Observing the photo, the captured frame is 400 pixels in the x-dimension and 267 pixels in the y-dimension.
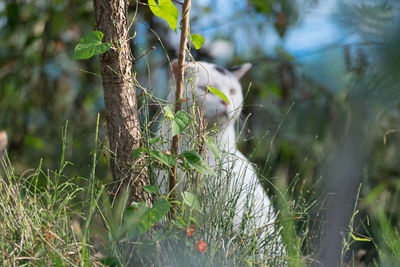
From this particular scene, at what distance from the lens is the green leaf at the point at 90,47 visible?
2.26 feet

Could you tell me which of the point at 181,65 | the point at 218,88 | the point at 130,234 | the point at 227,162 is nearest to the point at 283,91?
the point at 218,88

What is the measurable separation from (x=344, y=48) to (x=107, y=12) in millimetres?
599

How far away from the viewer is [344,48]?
11.5 inches

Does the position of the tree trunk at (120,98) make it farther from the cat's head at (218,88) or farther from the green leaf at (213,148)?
the cat's head at (218,88)

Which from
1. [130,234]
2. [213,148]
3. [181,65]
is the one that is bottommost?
[130,234]

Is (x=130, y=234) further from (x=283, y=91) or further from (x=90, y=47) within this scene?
(x=283, y=91)

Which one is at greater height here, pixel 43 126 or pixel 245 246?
→ pixel 245 246

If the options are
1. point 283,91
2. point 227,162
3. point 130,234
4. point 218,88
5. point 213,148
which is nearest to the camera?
point 130,234

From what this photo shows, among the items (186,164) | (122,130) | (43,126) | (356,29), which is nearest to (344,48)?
(356,29)

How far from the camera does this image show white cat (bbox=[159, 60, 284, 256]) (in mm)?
817

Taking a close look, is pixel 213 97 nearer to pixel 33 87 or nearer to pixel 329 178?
pixel 329 178

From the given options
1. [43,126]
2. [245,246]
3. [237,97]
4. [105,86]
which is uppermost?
[105,86]

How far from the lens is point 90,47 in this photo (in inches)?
27.6

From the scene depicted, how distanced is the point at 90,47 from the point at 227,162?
399mm
